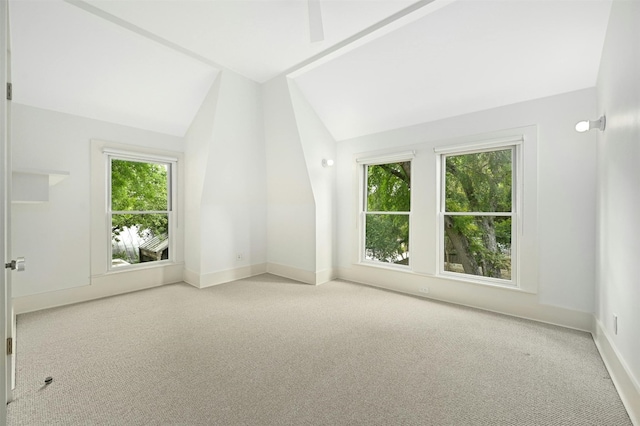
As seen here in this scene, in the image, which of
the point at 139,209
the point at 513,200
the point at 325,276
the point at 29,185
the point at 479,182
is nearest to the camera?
the point at 29,185

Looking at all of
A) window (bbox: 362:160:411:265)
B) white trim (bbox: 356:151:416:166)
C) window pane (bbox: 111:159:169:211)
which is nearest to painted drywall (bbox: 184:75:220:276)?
window pane (bbox: 111:159:169:211)

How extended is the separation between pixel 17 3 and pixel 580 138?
16.9 feet

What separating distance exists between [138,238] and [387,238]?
3.74 meters

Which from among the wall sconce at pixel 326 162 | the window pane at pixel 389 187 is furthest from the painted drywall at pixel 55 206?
the window pane at pixel 389 187

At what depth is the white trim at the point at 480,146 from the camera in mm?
2938

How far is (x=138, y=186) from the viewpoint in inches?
158

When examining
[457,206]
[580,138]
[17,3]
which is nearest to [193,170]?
[17,3]

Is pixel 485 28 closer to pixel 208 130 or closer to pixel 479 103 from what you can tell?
pixel 479 103

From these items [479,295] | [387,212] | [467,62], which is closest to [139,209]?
[387,212]

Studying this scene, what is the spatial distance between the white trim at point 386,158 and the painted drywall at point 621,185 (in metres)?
1.83

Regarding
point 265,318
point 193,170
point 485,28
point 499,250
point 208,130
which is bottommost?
point 265,318

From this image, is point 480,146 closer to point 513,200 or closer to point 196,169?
point 513,200

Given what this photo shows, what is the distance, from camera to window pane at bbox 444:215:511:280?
3.14 meters

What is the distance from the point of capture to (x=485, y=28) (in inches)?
96.0
